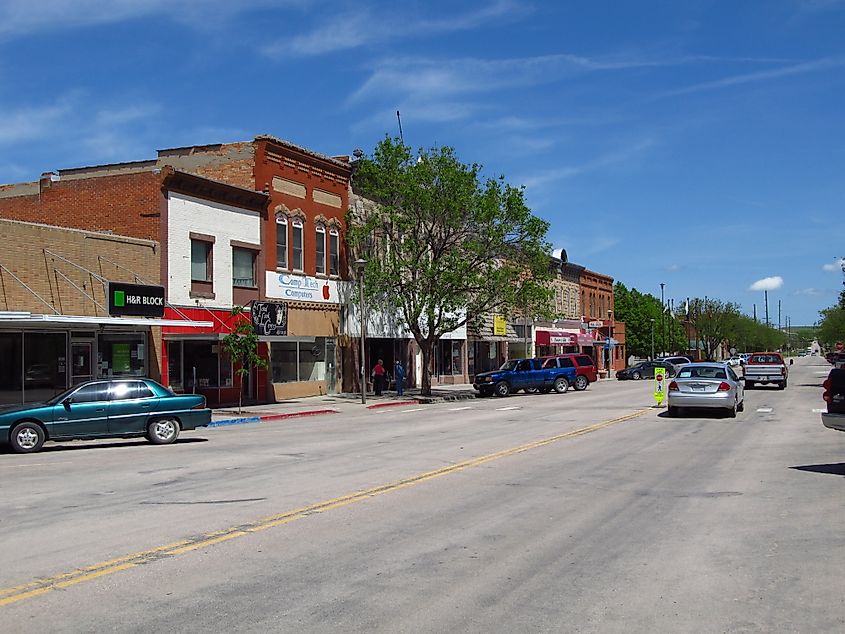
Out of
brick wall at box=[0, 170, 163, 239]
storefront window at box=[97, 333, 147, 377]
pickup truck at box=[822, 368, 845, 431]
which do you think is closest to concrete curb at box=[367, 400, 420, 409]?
storefront window at box=[97, 333, 147, 377]

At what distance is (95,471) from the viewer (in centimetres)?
1484

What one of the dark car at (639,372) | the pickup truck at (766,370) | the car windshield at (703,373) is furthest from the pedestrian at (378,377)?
the dark car at (639,372)

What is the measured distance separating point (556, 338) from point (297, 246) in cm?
3566

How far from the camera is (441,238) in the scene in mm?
41500

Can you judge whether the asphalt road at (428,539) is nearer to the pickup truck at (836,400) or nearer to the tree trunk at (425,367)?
the pickup truck at (836,400)

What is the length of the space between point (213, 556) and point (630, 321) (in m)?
120

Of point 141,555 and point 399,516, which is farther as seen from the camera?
point 399,516

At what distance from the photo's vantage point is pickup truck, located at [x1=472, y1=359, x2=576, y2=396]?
142 ft

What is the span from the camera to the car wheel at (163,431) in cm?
1991

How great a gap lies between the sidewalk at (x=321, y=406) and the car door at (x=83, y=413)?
7.29 meters

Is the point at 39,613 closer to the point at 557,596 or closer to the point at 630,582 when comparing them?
the point at 557,596

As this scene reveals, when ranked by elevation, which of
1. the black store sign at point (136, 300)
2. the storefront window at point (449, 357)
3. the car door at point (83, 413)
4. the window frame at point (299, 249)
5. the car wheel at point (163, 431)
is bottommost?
the car wheel at point (163, 431)

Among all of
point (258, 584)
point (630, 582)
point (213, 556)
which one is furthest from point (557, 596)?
point (213, 556)

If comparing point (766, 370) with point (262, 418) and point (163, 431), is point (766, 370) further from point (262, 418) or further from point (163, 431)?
point (163, 431)
